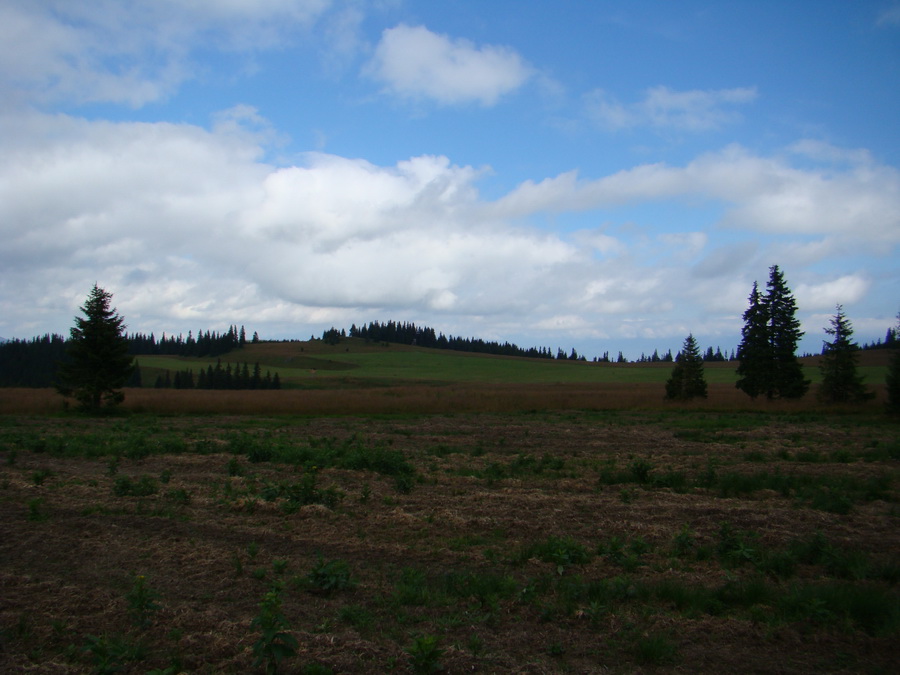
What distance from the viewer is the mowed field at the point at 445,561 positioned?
501 centimetres

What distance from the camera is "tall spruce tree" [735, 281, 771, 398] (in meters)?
42.5

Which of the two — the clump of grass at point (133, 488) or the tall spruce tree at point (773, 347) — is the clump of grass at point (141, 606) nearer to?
the clump of grass at point (133, 488)

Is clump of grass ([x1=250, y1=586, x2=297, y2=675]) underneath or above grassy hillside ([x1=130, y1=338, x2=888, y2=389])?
underneath

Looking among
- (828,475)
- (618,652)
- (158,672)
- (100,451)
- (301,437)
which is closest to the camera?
(158,672)

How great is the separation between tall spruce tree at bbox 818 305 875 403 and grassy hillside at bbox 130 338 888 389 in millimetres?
39738

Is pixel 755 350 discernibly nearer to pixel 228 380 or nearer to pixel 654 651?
Result: pixel 654 651

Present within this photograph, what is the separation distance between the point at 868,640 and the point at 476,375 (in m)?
93.5

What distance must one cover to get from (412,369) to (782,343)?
71.3 meters

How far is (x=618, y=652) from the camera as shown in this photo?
5.03 meters

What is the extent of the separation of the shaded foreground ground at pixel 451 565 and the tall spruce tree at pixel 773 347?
1235 inches

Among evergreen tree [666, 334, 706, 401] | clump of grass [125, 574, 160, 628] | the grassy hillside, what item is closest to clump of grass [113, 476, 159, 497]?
clump of grass [125, 574, 160, 628]

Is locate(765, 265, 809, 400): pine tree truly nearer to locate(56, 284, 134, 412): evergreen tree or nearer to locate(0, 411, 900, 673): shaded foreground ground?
locate(0, 411, 900, 673): shaded foreground ground

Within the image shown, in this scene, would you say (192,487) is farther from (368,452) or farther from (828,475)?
(828,475)

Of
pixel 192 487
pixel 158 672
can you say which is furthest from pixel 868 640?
pixel 192 487
